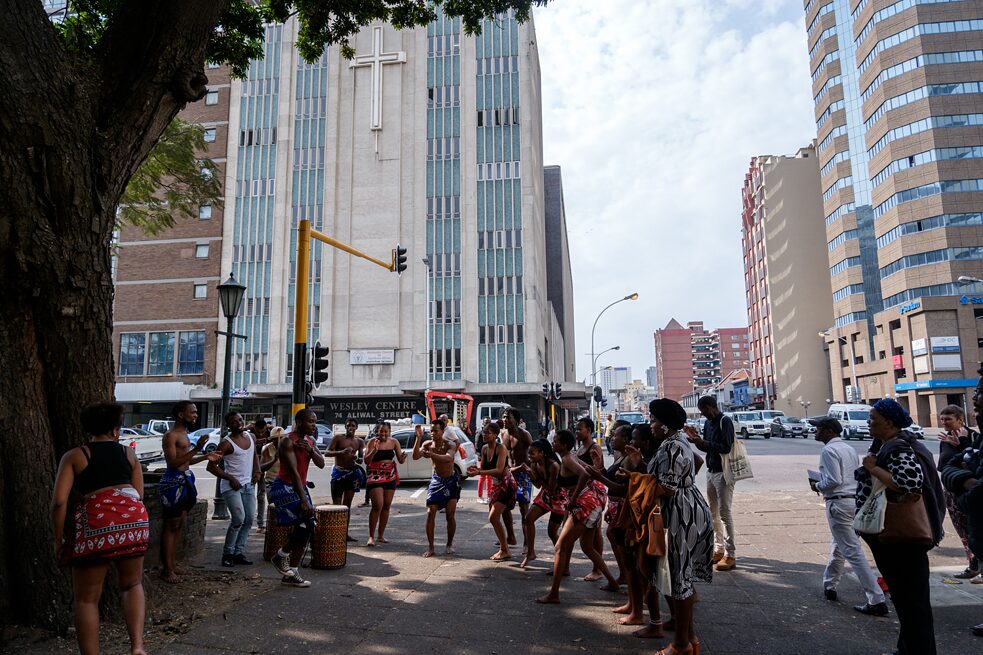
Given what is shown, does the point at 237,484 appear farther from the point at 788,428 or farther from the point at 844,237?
the point at 844,237

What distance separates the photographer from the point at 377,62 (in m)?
46.7

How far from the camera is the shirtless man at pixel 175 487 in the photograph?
249 inches

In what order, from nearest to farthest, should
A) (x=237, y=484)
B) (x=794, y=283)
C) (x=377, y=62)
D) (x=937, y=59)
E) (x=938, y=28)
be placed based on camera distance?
1. (x=237, y=484)
2. (x=377, y=62)
3. (x=937, y=59)
4. (x=938, y=28)
5. (x=794, y=283)

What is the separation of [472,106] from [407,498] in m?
38.2

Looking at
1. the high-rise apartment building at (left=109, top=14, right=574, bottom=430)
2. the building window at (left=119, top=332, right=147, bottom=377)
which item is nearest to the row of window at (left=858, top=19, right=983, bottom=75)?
the high-rise apartment building at (left=109, top=14, right=574, bottom=430)

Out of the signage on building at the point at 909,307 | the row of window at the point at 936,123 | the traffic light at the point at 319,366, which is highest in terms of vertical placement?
the row of window at the point at 936,123

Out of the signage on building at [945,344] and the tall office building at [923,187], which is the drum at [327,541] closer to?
the tall office building at [923,187]

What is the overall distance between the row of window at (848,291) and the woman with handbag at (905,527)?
242ft

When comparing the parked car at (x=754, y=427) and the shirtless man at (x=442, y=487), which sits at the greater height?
the shirtless man at (x=442, y=487)

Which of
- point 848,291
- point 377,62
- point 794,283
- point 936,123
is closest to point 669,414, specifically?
point 377,62

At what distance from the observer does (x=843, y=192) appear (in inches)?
2709

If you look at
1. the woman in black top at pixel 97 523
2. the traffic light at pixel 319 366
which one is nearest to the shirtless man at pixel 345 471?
the traffic light at pixel 319 366

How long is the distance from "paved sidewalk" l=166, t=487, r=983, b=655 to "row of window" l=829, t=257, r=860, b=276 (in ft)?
230

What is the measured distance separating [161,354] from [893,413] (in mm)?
50176
